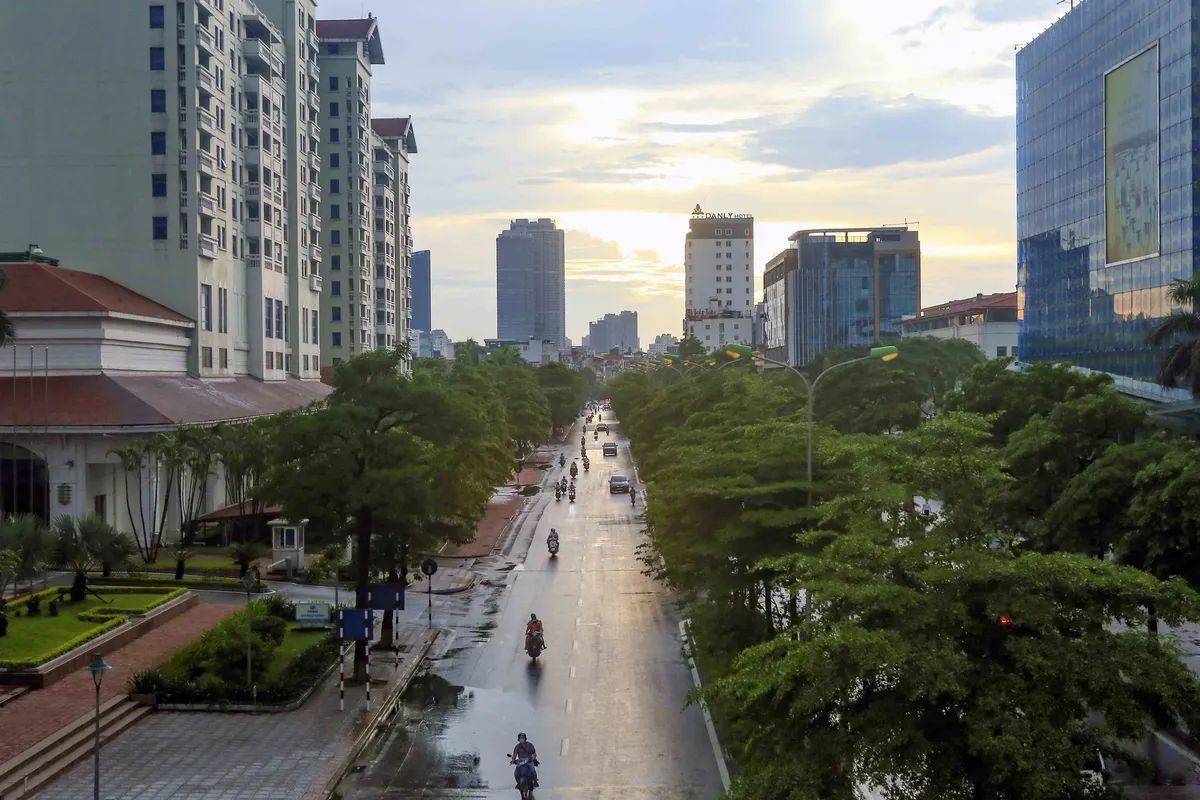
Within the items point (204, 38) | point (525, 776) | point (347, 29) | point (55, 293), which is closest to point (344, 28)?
point (347, 29)

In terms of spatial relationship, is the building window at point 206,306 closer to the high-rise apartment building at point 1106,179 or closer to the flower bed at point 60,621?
the flower bed at point 60,621

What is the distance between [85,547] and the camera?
37156 mm

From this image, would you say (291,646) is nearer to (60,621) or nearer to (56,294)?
(60,621)

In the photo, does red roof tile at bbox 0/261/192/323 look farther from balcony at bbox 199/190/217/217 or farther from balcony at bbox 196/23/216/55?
balcony at bbox 196/23/216/55

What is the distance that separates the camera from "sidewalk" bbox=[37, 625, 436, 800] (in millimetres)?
22359

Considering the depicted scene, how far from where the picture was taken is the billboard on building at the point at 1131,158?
215ft

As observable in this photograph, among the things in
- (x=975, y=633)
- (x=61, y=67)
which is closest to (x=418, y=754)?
(x=975, y=633)

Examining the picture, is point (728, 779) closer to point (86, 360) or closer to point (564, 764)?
point (564, 764)

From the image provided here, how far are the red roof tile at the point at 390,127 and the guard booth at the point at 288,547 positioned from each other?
90.0 m

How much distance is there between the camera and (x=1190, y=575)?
24.7 metres

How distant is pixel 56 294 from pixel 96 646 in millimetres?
26745

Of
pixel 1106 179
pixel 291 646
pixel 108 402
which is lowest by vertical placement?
pixel 291 646

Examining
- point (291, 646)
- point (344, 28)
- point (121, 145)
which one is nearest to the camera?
point (291, 646)

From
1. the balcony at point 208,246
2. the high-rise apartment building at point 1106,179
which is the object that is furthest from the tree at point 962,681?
the balcony at point 208,246
